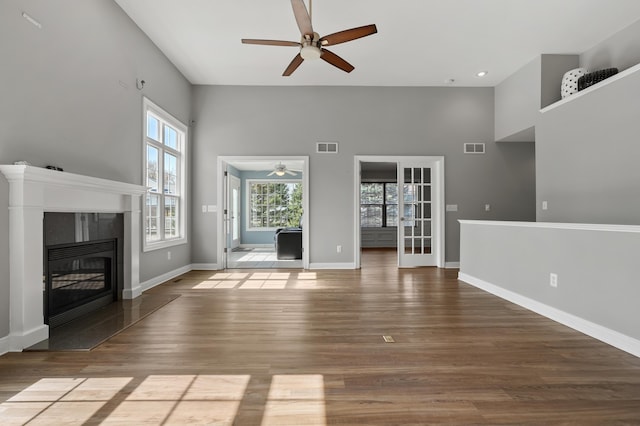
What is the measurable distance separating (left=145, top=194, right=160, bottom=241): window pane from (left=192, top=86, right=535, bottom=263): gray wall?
1144 millimetres

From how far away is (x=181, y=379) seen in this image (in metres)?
2.01

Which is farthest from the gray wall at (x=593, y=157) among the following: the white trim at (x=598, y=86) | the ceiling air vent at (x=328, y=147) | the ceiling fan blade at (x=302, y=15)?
the ceiling fan blade at (x=302, y=15)

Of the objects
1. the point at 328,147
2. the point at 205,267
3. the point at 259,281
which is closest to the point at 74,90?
the point at 259,281

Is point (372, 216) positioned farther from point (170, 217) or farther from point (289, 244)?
point (170, 217)

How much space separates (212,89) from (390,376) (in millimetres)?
5802

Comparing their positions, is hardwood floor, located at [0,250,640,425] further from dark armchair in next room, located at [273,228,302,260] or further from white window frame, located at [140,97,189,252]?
dark armchair in next room, located at [273,228,302,260]

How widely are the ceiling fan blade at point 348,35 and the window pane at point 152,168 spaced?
A: 303 cm

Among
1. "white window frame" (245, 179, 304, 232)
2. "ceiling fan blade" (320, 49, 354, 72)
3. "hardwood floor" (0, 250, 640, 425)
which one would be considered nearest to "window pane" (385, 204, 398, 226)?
"white window frame" (245, 179, 304, 232)

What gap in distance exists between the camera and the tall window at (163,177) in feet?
15.1

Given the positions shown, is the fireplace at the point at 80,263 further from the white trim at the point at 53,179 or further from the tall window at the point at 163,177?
the tall window at the point at 163,177

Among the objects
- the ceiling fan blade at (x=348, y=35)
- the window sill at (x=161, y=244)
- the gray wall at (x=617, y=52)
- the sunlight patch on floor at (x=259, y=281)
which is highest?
the gray wall at (x=617, y=52)

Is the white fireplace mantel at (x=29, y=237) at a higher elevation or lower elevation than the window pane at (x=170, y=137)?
lower

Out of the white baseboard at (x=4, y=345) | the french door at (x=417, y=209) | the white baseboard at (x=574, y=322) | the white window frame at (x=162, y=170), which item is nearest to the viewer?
the white baseboard at (x=4, y=345)

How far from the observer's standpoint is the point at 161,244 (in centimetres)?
480
